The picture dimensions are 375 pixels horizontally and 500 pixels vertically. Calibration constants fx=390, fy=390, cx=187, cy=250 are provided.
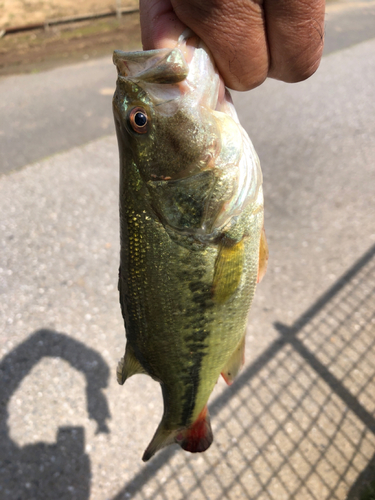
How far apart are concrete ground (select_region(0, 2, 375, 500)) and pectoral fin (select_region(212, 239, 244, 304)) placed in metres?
1.68

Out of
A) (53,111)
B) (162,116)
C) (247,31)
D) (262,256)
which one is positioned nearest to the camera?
(247,31)

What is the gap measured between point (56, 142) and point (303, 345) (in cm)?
416

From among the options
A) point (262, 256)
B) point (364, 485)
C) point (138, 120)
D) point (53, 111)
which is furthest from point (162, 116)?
point (53, 111)

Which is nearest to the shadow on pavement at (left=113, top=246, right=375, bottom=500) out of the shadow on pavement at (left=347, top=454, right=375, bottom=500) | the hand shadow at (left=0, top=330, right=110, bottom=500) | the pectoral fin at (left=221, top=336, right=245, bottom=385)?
the shadow on pavement at (left=347, top=454, right=375, bottom=500)

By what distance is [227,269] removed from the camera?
1.40 metres

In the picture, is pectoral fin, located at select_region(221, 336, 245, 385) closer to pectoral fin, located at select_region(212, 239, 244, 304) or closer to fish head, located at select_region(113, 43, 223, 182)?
pectoral fin, located at select_region(212, 239, 244, 304)

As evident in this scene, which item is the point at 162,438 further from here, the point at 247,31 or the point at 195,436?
the point at 247,31

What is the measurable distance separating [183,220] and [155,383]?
2011mm

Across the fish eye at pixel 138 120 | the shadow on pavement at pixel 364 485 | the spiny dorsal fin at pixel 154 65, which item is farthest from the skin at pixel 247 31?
the shadow on pavement at pixel 364 485

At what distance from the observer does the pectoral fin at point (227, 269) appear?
1.39 meters

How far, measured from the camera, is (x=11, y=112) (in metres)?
5.94

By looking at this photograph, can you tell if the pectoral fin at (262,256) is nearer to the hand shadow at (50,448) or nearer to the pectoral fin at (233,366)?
the pectoral fin at (233,366)

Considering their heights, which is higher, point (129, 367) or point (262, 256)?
point (262, 256)

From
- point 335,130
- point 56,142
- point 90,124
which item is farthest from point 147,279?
point 335,130
